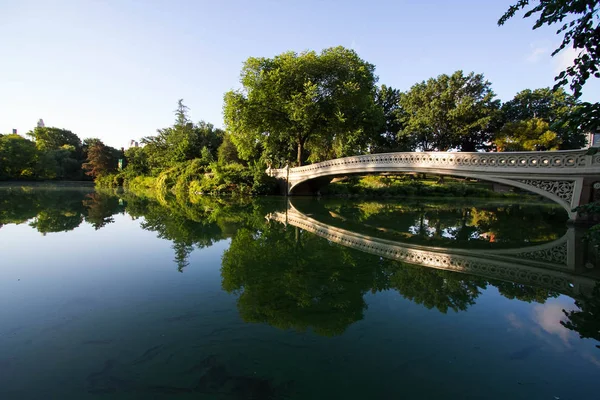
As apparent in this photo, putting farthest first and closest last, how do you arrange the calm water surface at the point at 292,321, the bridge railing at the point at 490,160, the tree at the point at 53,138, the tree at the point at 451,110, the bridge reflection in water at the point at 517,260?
the tree at the point at 53,138, the tree at the point at 451,110, the bridge railing at the point at 490,160, the bridge reflection in water at the point at 517,260, the calm water surface at the point at 292,321

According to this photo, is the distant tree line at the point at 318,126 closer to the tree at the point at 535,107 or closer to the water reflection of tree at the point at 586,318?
the tree at the point at 535,107

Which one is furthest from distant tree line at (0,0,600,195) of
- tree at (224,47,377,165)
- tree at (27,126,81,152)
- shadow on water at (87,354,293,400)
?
shadow on water at (87,354,293,400)

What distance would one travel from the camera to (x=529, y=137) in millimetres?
27078

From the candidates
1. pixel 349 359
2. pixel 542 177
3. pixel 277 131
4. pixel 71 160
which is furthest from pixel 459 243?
pixel 71 160

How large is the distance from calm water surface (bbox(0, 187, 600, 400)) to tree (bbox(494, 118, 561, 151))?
2440 cm

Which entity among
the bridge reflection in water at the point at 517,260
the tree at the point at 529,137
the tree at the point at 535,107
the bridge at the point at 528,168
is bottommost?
the bridge reflection in water at the point at 517,260

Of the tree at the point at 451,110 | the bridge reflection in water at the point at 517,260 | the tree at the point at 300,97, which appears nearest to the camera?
the bridge reflection in water at the point at 517,260

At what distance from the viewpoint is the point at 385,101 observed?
3722 centimetres

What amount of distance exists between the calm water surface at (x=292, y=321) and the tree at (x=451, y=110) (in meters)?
25.3

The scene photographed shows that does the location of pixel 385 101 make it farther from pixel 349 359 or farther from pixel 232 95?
pixel 349 359

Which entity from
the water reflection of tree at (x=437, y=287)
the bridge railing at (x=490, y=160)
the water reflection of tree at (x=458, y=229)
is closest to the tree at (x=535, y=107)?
the bridge railing at (x=490, y=160)

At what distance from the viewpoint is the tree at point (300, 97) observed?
20484mm

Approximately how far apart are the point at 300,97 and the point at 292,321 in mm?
18722

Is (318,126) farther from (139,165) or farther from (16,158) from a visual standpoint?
(16,158)
